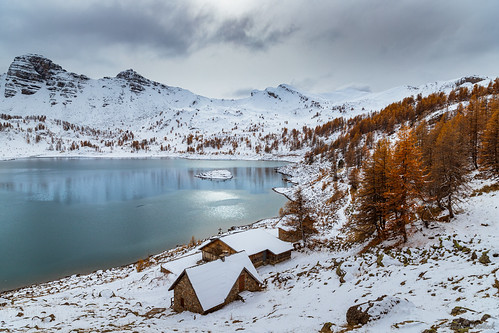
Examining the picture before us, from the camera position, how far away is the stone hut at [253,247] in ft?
90.8

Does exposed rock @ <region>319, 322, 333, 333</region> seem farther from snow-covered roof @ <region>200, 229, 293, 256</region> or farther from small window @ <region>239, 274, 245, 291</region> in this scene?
snow-covered roof @ <region>200, 229, 293, 256</region>

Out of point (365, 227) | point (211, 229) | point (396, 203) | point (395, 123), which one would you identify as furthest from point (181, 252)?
point (395, 123)

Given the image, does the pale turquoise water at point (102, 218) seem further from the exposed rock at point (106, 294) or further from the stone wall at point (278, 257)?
the stone wall at point (278, 257)

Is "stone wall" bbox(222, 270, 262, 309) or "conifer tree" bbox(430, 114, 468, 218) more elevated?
"conifer tree" bbox(430, 114, 468, 218)

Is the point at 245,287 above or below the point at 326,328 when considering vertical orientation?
below

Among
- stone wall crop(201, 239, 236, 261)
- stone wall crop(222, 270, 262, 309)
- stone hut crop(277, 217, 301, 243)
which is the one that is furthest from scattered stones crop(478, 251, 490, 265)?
stone hut crop(277, 217, 301, 243)

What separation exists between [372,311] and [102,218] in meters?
51.3

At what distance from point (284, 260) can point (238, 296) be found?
1100 cm

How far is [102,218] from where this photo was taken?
162 ft

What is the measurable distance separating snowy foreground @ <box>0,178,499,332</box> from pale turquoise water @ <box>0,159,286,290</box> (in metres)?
9.02

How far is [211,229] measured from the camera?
44.7 m

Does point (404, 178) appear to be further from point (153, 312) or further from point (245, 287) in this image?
point (153, 312)

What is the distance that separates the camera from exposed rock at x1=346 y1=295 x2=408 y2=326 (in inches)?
404

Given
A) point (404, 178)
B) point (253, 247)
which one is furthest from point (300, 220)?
point (404, 178)
